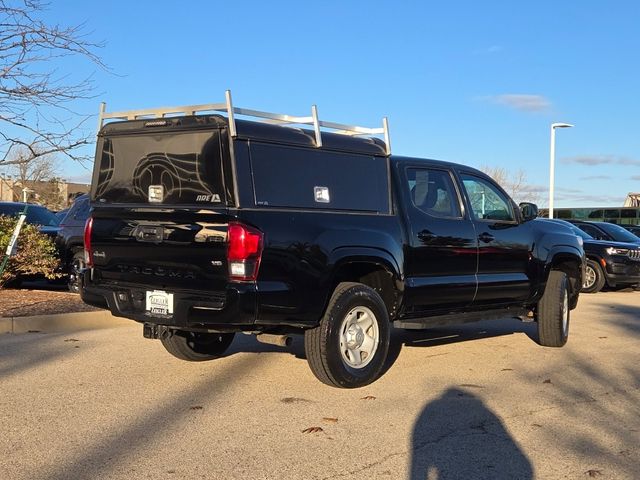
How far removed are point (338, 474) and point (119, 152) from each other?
3.67 meters

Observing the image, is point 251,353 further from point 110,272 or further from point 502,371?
point 502,371

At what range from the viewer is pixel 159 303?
571 centimetres

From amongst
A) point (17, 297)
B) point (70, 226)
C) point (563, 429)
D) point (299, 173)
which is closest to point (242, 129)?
point (299, 173)

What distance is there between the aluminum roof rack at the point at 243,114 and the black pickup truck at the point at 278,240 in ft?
0.19

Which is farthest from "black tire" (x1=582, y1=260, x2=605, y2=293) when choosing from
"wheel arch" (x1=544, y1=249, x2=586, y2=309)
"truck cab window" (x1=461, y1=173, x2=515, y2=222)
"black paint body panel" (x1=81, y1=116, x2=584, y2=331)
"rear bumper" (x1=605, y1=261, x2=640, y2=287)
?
"black paint body panel" (x1=81, y1=116, x2=584, y2=331)

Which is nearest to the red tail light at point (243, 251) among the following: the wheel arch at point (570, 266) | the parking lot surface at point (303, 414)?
the parking lot surface at point (303, 414)

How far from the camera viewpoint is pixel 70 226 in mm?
12164

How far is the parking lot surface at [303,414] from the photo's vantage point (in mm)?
4281

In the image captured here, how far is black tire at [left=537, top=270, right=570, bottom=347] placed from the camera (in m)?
8.46

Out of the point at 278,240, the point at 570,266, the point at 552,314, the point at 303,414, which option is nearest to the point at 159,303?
the point at 278,240

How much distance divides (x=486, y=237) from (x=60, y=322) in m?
5.43

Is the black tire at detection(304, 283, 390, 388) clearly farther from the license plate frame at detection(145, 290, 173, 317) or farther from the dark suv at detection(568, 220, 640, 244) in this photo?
the dark suv at detection(568, 220, 640, 244)

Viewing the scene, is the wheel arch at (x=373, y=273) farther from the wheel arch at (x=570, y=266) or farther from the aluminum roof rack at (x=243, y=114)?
the wheel arch at (x=570, y=266)

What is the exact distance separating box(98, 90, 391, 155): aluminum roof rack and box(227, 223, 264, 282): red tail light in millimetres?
803
